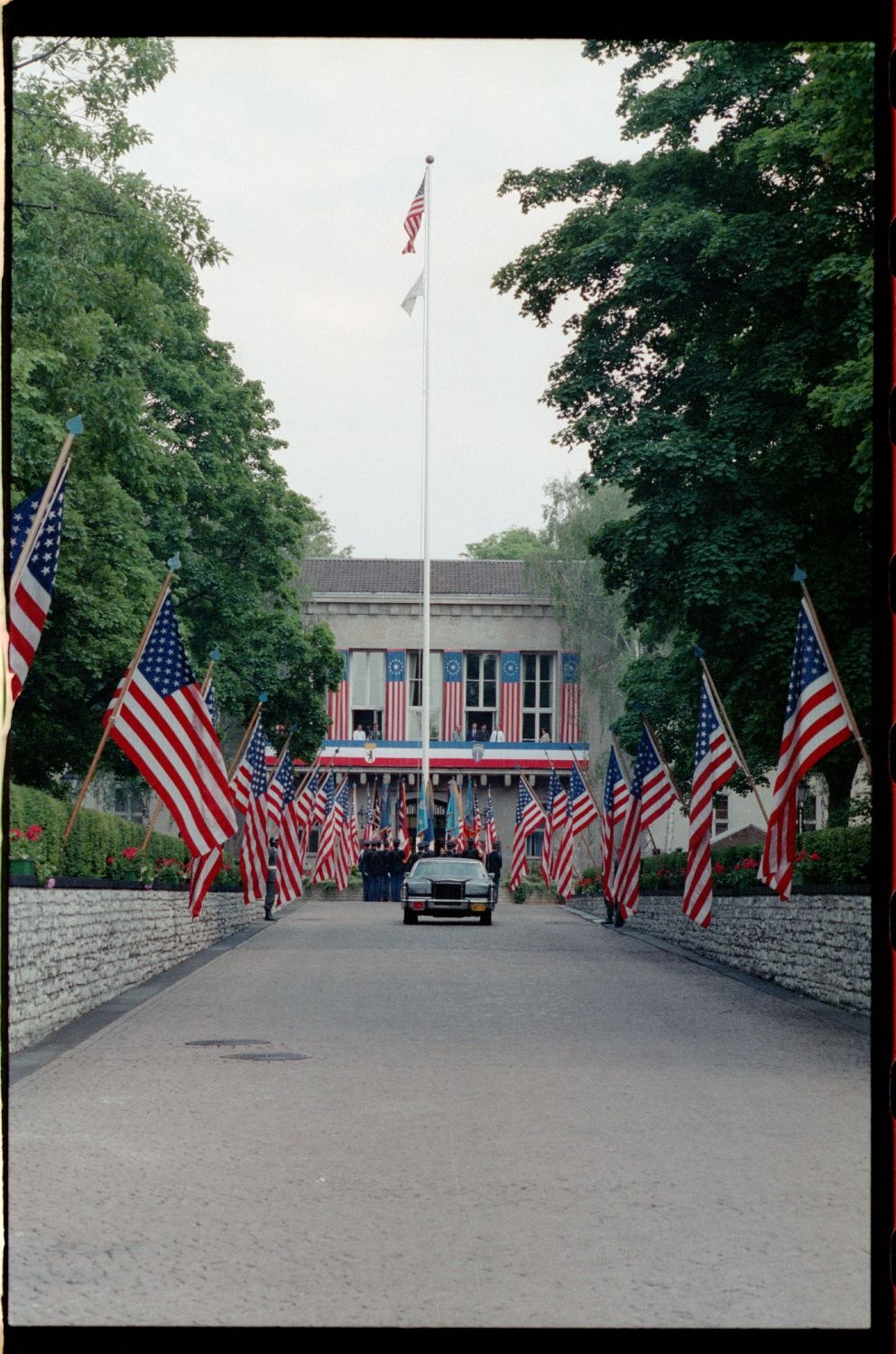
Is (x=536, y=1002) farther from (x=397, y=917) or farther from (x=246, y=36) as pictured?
(x=397, y=917)

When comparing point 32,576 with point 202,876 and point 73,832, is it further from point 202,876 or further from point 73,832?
point 202,876

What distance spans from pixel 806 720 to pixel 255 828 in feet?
56.1

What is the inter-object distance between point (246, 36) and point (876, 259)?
1.68m

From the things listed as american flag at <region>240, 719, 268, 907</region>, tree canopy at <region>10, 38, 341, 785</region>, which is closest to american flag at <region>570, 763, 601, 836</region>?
tree canopy at <region>10, 38, 341, 785</region>

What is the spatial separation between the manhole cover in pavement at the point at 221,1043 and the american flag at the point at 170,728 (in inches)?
135

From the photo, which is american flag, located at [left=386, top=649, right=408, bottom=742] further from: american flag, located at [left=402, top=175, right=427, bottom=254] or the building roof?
american flag, located at [left=402, top=175, right=427, bottom=254]

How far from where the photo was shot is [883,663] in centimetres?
445

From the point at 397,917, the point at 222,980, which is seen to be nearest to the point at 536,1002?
the point at 222,980

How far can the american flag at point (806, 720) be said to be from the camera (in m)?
17.1

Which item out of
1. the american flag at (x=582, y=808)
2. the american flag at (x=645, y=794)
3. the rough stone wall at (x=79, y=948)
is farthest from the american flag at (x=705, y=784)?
the american flag at (x=582, y=808)

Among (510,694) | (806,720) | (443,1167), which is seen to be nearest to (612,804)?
(806,720)

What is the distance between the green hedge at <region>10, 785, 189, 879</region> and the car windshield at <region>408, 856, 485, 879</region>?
1659 cm

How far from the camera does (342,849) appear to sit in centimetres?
5938

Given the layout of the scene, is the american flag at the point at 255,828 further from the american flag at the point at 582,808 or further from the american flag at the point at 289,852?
the american flag at the point at 582,808
